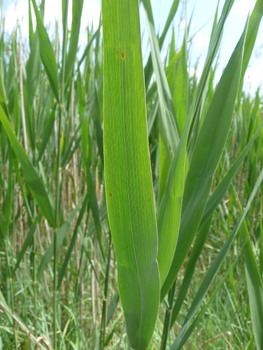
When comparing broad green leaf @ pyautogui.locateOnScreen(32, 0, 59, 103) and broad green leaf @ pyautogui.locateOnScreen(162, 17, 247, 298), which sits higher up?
broad green leaf @ pyautogui.locateOnScreen(32, 0, 59, 103)

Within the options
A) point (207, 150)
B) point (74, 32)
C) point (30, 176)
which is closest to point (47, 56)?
point (74, 32)

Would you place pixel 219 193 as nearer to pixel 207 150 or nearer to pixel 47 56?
pixel 207 150

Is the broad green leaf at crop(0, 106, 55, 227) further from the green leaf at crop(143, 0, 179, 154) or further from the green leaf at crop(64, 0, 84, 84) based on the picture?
the green leaf at crop(143, 0, 179, 154)

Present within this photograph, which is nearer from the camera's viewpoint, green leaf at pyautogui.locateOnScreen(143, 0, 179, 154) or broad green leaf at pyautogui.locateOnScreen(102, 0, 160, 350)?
broad green leaf at pyautogui.locateOnScreen(102, 0, 160, 350)

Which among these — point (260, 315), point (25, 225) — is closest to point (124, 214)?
point (260, 315)

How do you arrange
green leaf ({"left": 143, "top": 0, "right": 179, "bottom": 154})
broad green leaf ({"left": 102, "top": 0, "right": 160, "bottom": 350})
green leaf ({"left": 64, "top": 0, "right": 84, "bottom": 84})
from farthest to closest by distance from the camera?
green leaf ({"left": 64, "top": 0, "right": 84, "bottom": 84}), green leaf ({"left": 143, "top": 0, "right": 179, "bottom": 154}), broad green leaf ({"left": 102, "top": 0, "right": 160, "bottom": 350})

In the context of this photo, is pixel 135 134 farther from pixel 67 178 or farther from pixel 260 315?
pixel 67 178

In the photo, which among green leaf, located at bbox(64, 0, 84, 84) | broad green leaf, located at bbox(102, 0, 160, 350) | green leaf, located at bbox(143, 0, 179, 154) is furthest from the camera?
green leaf, located at bbox(64, 0, 84, 84)

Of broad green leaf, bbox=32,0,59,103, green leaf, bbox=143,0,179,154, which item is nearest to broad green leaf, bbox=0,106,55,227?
broad green leaf, bbox=32,0,59,103
